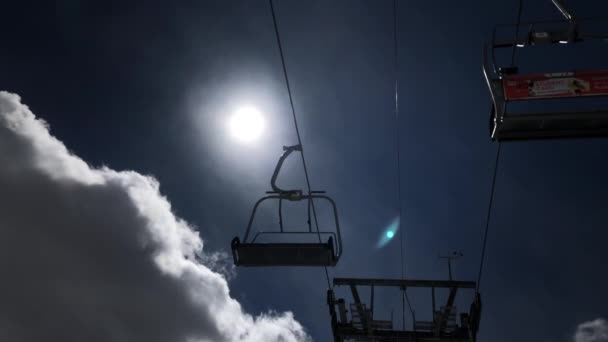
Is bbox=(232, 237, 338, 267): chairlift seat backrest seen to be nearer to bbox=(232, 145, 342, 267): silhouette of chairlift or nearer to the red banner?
bbox=(232, 145, 342, 267): silhouette of chairlift

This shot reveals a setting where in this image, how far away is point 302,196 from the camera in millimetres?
7531

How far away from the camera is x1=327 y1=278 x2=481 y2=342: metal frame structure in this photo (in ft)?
37.8

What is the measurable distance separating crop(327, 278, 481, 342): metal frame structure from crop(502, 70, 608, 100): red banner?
7677mm

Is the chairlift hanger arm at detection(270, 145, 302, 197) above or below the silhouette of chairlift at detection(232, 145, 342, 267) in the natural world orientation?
above

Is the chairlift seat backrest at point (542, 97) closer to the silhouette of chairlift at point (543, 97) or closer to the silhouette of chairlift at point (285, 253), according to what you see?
the silhouette of chairlift at point (543, 97)

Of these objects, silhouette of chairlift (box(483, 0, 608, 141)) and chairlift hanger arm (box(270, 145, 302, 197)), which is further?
chairlift hanger arm (box(270, 145, 302, 197))

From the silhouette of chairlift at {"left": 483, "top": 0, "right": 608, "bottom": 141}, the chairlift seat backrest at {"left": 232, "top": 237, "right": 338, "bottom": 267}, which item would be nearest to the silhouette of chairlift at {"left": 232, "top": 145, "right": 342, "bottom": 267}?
the chairlift seat backrest at {"left": 232, "top": 237, "right": 338, "bottom": 267}

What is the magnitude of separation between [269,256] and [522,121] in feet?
13.8

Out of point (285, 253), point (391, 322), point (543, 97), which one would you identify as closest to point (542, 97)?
point (543, 97)

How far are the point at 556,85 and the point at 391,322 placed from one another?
863cm

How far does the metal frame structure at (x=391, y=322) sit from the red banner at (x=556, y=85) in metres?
7.68

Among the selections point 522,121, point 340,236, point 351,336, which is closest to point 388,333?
point 351,336

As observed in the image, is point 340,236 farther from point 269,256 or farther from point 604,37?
point 604,37

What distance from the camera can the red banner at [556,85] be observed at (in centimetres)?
504
